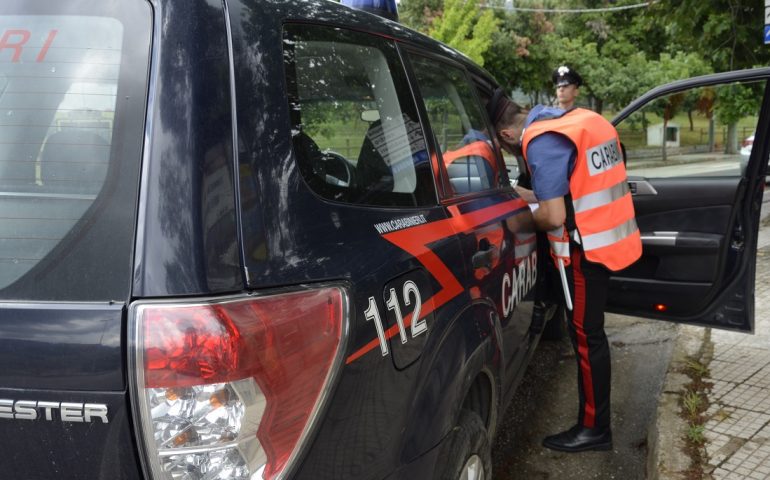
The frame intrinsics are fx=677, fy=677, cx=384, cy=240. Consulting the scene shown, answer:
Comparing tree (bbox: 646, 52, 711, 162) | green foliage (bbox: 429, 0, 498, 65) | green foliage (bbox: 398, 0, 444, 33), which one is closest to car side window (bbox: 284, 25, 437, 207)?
tree (bbox: 646, 52, 711, 162)

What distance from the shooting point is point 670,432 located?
3025 millimetres

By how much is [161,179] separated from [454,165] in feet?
4.65

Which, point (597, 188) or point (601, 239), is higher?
point (597, 188)

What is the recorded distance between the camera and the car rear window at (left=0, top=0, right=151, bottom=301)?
126 centimetres

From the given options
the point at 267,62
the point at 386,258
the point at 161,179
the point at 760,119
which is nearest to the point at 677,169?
the point at 760,119

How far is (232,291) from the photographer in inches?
48.9

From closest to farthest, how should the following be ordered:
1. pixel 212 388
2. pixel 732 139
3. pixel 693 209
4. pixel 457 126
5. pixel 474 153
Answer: pixel 212 388, pixel 457 126, pixel 474 153, pixel 693 209, pixel 732 139

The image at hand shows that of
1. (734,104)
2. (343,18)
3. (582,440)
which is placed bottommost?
(582,440)

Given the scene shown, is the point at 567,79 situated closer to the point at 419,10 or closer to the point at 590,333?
the point at 590,333

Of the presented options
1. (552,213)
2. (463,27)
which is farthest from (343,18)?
(463,27)

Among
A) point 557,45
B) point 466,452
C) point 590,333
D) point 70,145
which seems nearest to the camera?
point 70,145

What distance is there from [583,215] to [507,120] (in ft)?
1.98

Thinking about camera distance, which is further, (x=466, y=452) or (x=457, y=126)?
(x=457, y=126)

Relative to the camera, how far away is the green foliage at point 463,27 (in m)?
18.4
